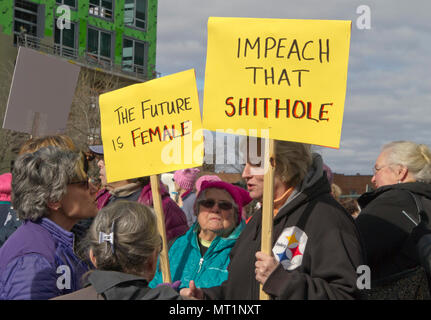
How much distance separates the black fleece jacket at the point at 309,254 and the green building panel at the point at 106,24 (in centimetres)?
2311

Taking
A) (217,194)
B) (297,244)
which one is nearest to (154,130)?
(217,194)

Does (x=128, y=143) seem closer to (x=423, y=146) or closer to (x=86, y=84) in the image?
(x=423, y=146)

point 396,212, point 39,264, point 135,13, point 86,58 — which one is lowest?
point 39,264

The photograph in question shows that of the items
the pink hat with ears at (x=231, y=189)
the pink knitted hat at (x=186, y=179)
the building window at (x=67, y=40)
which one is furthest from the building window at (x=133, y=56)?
the pink hat with ears at (x=231, y=189)

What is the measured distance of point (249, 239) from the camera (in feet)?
9.69

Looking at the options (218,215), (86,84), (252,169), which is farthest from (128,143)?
(86,84)

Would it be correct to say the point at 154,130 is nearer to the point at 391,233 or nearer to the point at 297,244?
the point at 297,244

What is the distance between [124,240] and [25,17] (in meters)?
25.7

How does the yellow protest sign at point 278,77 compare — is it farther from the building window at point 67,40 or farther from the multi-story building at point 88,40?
the building window at point 67,40

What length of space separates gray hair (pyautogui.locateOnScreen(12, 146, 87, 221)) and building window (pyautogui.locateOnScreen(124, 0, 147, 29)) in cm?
2881

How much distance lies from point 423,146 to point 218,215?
1427mm

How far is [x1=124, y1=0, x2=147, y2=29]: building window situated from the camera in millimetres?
30672

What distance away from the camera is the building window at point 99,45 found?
1114 inches
